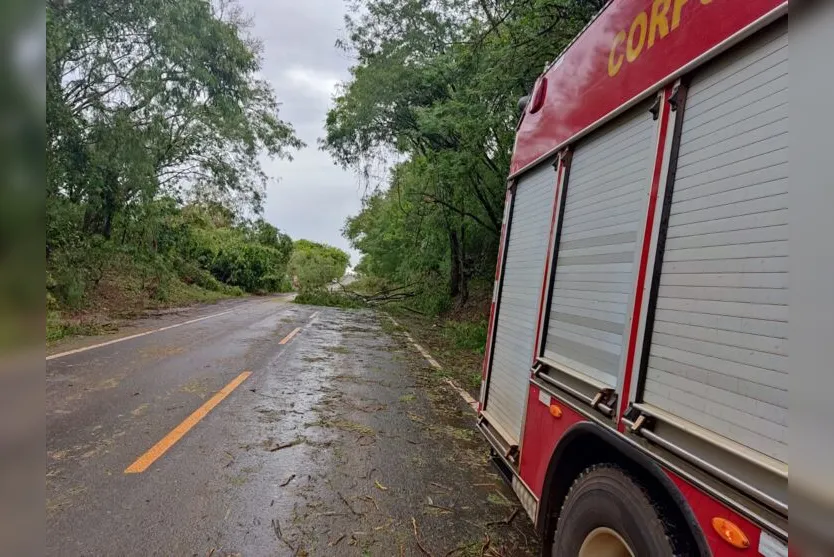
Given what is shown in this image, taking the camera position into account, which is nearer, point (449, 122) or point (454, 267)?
point (449, 122)

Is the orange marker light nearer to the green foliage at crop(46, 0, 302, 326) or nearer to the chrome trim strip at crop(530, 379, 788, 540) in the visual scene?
the chrome trim strip at crop(530, 379, 788, 540)

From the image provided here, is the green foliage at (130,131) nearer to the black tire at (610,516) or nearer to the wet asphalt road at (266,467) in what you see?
the wet asphalt road at (266,467)

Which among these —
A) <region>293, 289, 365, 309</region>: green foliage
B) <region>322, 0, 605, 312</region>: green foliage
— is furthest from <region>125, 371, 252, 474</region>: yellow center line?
<region>293, 289, 365, 309</region>: green foliage

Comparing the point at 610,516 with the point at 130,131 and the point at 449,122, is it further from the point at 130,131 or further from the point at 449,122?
the point at 130,131

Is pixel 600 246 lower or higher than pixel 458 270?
lower

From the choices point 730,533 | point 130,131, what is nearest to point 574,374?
point 730,533

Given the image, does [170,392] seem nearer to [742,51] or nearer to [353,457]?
[353,457]

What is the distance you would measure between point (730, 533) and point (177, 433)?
4.58 meters

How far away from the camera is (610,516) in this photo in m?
1.91

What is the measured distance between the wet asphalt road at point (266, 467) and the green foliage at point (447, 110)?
5910mm

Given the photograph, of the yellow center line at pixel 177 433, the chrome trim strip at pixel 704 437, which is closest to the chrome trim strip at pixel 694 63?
the chrome trim strip at pixel 704 437

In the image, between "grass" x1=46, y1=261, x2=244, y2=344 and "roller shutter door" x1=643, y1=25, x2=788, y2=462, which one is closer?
"roller shutter door" x1=643, y1=25, x2=788, y2=462

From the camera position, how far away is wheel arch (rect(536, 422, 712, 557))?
1.61 meters
